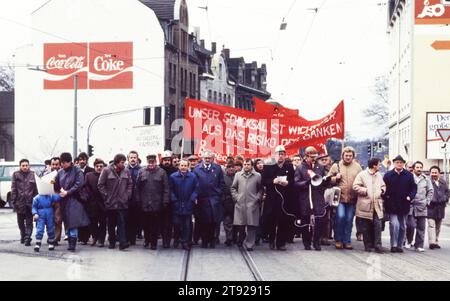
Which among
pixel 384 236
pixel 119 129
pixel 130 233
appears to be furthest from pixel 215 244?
pixel 119 129

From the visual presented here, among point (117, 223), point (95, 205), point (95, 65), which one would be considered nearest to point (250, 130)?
point (95, 205)

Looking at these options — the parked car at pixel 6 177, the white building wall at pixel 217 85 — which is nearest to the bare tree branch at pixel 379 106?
the white building wall at pixel 217 85

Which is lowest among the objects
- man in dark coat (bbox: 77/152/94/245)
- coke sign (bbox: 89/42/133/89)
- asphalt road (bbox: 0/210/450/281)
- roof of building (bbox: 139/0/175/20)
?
asphalt road (bbox: 0/210/450/281)

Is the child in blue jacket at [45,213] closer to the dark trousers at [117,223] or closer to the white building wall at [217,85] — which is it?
the dark trousers at [117,223]

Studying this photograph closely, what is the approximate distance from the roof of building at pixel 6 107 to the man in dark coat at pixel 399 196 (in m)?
58.3

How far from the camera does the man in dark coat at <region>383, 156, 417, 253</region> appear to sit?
15.3 metres

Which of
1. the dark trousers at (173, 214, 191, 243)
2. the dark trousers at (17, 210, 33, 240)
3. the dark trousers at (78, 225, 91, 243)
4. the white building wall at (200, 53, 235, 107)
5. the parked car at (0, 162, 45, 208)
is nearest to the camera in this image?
the dark trousers at (173, 214, 191, 243)

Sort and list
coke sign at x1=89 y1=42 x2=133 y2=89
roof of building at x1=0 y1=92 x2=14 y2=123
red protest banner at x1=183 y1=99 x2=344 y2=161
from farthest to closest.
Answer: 1. roof of building at x1=0 y1=92 x2=14 y2=123
2. coke sign at x1=89 y1=42 x2=133 y2=89
3. red protest banner at x1=183 y1=99 x2=344 y2=161

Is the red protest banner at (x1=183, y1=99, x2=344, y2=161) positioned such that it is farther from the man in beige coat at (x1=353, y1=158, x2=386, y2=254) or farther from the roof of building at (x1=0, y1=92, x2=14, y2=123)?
the roof of building at (x1=0, y1=92, x2=14, y2=123)

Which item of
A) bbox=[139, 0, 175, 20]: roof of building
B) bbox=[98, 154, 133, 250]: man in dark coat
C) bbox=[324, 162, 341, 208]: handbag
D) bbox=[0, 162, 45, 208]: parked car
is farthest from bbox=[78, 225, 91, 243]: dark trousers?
bbox=[139, 0, 175, 20]: roof of building

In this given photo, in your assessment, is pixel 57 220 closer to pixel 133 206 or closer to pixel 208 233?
pixel 133 206

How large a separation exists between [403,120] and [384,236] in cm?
4008

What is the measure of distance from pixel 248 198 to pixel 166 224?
1629 mm

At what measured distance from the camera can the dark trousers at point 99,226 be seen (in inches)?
628
